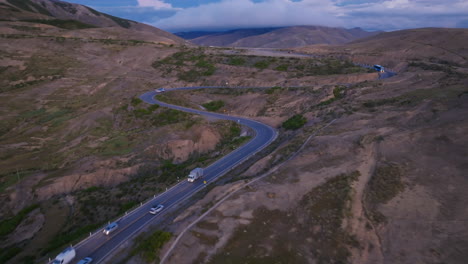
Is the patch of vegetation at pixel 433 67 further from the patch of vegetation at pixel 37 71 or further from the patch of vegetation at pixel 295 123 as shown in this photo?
the patch of vegetation at pixel 37 71

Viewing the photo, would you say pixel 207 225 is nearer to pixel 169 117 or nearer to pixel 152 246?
pixel 152 246

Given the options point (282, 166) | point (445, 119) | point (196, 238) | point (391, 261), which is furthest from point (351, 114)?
point (196, 238)

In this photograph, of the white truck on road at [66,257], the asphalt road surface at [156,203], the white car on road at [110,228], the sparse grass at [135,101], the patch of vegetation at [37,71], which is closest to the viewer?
the white truck on road at [66,257]

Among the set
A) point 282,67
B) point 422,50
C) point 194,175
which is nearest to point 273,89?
point 282,67

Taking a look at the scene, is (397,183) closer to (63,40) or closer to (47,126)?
(47,126)

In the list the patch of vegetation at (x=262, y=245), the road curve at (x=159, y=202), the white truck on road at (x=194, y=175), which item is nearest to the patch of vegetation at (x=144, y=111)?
the road curve at (x=159, y=202)

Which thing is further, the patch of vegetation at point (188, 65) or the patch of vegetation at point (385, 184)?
the patch of vegetation at point (188, 65)

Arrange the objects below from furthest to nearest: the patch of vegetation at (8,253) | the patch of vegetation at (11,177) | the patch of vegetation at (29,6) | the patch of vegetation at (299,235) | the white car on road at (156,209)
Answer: the patch of vegetation at (29,6)
the patch of vegetation at (11,177)
the patch of vegetation at (8,253)
the white car on road at (156,209)
the patch of vegetation at (299,235)
